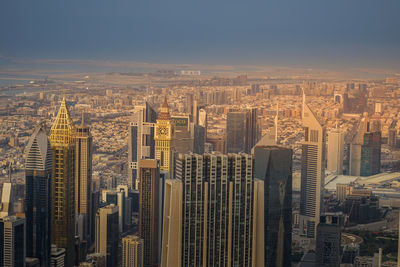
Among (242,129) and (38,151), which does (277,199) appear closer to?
(242,129)

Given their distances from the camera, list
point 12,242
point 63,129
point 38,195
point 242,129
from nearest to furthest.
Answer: point 12,242
point 38,195
point 242,129
point 63,129

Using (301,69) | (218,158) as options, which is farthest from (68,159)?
(218,158)

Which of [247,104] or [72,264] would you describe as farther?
[247,104]

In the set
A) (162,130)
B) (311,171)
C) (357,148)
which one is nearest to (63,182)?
(162,130)

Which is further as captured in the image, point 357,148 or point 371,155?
point 357,148

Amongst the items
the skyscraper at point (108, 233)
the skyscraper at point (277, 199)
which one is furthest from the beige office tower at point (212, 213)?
the skyscraper at point (108, 233)

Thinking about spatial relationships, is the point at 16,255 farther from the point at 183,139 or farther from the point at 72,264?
the point at 183,139
